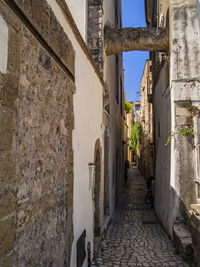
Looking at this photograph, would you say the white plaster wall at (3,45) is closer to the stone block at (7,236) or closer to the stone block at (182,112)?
the stone block at (7,236)

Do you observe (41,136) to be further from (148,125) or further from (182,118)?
(148,125)

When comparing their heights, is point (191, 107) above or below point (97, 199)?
above

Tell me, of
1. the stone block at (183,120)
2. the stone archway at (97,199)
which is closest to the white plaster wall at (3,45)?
the stone archway at (97,199)

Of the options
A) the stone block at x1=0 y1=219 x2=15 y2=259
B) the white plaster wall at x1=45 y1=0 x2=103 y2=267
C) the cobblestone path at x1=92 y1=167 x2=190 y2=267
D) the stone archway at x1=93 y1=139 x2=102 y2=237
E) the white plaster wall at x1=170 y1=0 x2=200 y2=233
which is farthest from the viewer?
the white plaster wall at x1=170 y1=0 x2=200 y2=233

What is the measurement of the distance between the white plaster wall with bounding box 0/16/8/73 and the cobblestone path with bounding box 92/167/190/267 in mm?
4422

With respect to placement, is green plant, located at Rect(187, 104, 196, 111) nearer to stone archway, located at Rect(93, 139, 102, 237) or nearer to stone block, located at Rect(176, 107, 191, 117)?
stone block, located at Rect(176, 107, 191, 117)

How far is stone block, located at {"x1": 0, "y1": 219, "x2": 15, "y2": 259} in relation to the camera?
1429 mm

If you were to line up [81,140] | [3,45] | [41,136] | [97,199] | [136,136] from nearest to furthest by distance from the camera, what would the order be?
[3,45] < [41,136] < [81,140] < [97,199] < [136,136]

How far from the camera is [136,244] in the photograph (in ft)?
18.8

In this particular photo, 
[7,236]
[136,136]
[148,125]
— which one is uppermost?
[148,125]

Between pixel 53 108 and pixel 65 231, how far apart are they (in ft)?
4.86

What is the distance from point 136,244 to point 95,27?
19.6 feet

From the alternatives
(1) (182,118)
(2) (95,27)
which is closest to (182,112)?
(1) (182,118)

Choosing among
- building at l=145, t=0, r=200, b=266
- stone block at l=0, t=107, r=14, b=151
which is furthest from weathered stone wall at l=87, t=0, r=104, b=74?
stone block at l=0, t=107, r=14, b=151
